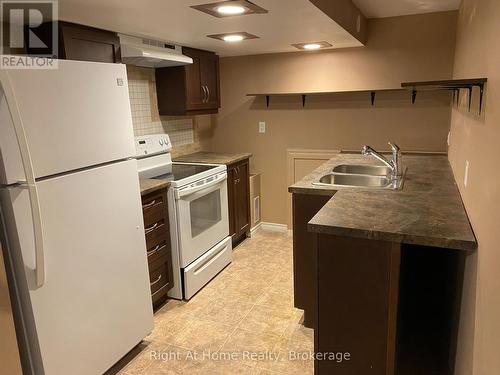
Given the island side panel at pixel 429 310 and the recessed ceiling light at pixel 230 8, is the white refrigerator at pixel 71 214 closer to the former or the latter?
the recessed ceiling light at pixel 230 8

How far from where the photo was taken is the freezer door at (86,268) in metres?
1.61

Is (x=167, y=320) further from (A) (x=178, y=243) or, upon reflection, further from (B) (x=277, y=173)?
(B) (x=277, y=173)

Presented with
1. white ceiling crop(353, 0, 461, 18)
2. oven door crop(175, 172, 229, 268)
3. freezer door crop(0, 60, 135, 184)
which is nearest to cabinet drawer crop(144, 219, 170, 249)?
oven door crop(175, 172, 229, 268)

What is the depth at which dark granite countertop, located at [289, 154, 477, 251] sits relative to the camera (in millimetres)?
1512

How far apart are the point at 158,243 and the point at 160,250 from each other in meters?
0.06

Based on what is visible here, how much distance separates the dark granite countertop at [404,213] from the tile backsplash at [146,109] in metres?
1.65

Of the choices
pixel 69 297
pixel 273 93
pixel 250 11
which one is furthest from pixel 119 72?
pixel 273 93

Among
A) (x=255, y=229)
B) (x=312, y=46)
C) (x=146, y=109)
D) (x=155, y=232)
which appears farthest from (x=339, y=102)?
(x=155, y=232)

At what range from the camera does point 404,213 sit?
179 cm

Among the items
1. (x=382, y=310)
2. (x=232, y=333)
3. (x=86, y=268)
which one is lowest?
(x=232, y=333)

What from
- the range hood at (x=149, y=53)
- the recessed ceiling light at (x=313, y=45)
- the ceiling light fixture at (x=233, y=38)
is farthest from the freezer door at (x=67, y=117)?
the recessed ceiling light at (x=313, y=45)

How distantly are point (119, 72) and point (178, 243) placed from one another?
4.36 feet

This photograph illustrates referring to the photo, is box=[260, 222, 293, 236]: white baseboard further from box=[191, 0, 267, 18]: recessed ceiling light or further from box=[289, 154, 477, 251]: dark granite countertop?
box=[191, 0, 267, 18]: recessed ceiling light

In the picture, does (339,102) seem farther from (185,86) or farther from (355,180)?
(185,86)
